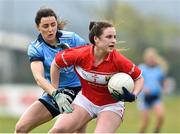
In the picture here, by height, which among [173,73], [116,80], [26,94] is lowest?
[173,73]

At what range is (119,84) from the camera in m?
8.27

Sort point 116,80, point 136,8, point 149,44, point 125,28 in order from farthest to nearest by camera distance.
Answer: point 136,8 → point 125,28 → point 149,44 → point 116,80

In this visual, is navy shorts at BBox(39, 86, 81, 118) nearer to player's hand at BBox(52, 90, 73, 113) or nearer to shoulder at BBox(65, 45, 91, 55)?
player's hand at BBox(52, 90, 73, 113)

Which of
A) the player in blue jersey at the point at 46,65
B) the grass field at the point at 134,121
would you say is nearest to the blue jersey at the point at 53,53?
the player in blue jersey at the point at 46,65

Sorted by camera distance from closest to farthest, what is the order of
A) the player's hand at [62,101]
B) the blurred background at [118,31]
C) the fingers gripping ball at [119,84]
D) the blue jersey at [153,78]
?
the fingers gripping ball at [119,84]
the player's hand at [62,101]
the blue jersey at [153,78]
the blurred background at [118,31]

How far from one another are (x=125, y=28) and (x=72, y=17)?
645cm

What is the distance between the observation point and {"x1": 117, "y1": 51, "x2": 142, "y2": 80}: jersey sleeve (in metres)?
8.34

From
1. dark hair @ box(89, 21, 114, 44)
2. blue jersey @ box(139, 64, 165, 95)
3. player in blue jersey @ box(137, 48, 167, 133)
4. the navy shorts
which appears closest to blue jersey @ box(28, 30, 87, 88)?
the navy shorts

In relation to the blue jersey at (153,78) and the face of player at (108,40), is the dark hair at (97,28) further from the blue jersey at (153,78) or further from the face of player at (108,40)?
the blue jersey at (153,78)

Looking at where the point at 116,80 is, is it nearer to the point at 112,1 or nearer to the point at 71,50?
the point at 71,50

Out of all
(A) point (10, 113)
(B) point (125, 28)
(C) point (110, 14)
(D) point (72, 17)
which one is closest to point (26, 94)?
(A) point (10, 113)

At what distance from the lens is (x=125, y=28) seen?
38.2m

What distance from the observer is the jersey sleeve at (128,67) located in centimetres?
834

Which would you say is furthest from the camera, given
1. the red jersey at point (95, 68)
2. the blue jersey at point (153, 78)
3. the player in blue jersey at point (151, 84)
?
the blue jersey at point (153, 78)
